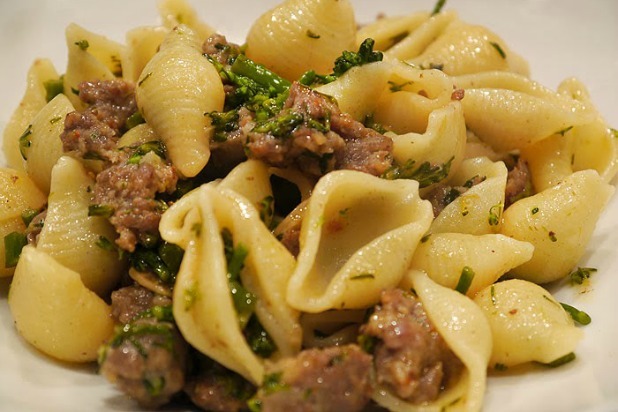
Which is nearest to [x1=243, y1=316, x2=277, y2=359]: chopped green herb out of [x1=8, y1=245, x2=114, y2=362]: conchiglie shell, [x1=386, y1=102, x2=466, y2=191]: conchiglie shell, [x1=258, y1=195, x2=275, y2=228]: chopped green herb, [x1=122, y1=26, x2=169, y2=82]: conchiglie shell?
[x1=258, y1=195, x2=275, y2=228]: chopped green herb

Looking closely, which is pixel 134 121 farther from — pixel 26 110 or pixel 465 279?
pixel 465 279

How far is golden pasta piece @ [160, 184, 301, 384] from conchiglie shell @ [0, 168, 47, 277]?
3.27 feet

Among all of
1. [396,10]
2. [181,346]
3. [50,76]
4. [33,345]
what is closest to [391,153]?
[181,346]

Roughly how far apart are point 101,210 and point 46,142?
72 cm

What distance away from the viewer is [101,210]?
291 centimetres

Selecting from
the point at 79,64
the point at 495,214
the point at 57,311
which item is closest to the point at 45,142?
the point at 79,64

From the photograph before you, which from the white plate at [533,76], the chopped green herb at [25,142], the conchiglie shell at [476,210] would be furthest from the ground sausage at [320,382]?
the chopped green herb at [25,142]

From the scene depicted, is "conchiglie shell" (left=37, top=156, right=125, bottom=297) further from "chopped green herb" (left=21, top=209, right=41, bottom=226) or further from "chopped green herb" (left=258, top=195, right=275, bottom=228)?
"chopped green herb" (left=258, top=195, right=275, bottom=228)

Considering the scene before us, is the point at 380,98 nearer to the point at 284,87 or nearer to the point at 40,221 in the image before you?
the point at 284,87

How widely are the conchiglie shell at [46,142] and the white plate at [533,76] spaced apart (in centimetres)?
54

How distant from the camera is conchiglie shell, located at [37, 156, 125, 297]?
2.98 m

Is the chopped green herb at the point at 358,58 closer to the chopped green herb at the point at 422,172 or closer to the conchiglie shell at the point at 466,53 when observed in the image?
the chopped green herb at the point at 422,172

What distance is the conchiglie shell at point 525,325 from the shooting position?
269 cm

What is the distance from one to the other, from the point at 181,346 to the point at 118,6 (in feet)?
11.4
